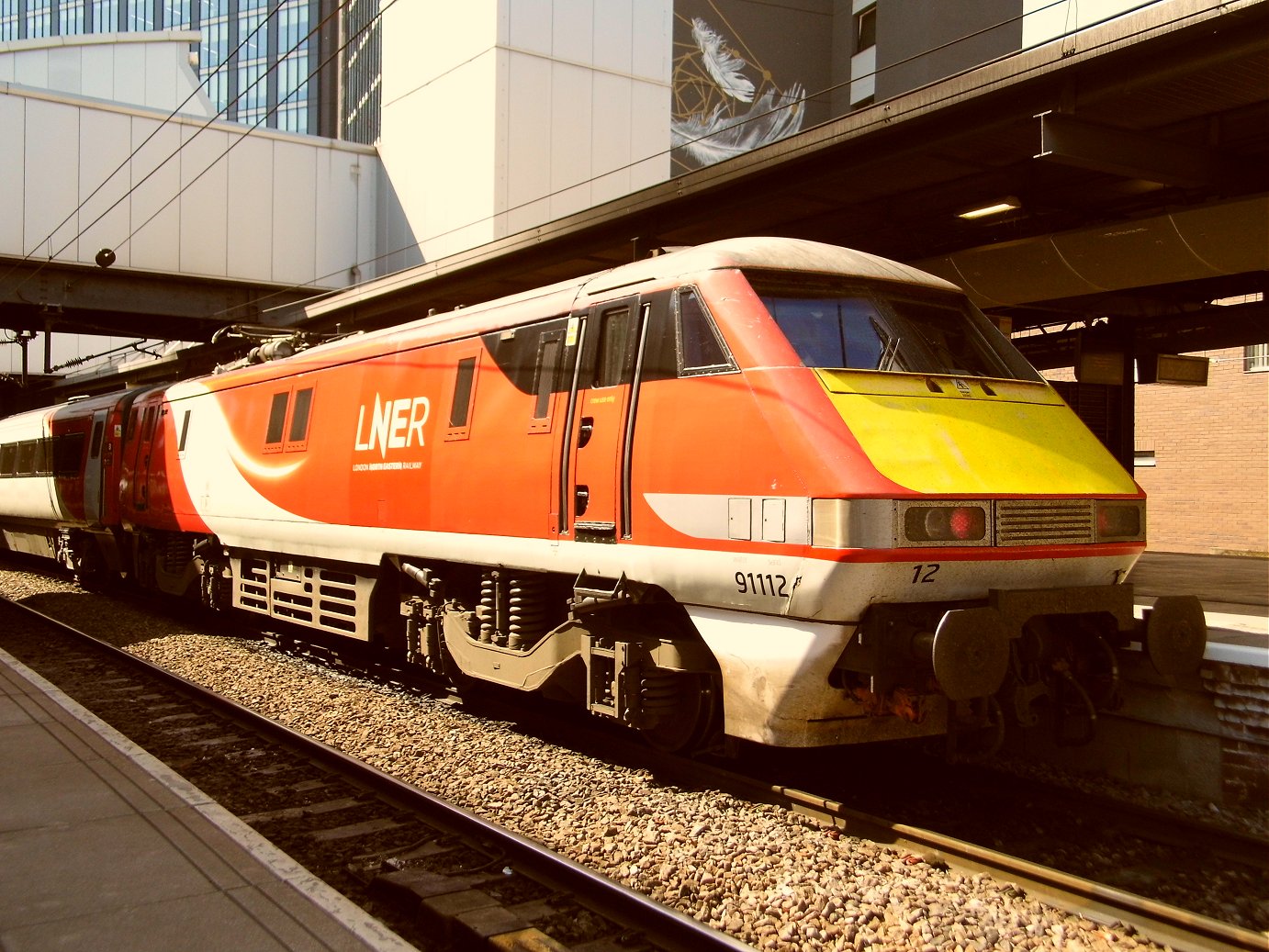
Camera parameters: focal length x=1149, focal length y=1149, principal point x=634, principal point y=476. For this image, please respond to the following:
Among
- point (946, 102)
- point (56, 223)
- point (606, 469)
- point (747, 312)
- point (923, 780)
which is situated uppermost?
point (56, 223)

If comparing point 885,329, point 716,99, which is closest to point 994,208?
point 885,329

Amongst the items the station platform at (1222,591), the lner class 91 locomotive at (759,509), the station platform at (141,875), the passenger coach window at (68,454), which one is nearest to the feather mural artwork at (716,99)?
the station platform at (1222,591)

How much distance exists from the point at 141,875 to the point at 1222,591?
38.5 ft

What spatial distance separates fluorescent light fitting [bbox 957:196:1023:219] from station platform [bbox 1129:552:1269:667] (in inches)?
140

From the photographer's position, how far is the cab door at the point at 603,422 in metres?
6.70

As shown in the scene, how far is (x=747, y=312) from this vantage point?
6.21 meters

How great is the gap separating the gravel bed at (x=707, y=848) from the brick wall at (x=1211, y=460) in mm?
17899

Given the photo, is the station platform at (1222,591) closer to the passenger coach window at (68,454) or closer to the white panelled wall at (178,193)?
the passenger coach window at (68,454)

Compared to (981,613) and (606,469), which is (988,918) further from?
(606,469)

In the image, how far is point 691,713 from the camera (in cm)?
692

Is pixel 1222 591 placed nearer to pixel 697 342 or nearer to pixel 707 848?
pixel 697 342

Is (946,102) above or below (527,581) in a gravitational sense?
above

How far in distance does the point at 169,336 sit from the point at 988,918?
30.3 metres

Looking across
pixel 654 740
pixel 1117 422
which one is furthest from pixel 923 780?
pixel 1117 422
